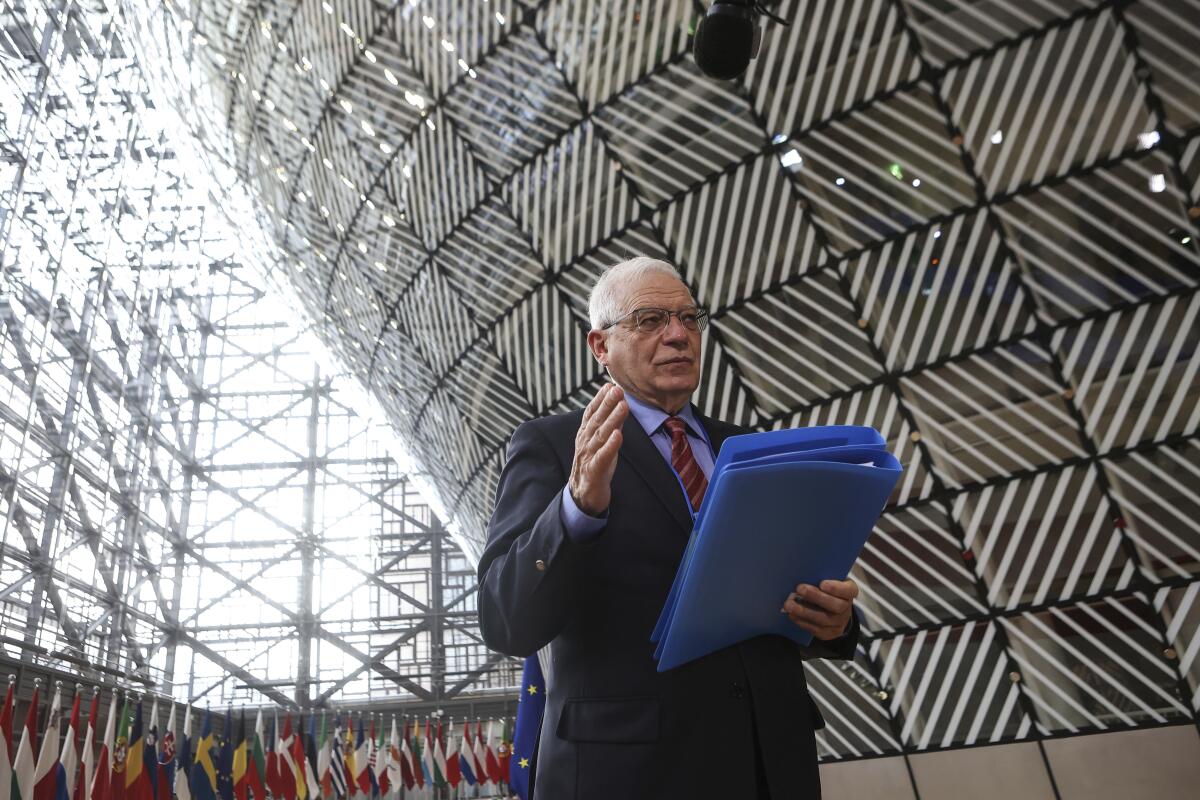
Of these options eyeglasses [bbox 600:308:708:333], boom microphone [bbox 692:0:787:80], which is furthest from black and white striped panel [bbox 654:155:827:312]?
eyeglasses [bbox 600:308:708:333]

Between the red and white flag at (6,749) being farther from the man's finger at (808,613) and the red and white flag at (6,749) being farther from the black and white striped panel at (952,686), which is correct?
the man's finger at (808,613)

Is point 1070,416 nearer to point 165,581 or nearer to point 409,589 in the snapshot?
point 409,589

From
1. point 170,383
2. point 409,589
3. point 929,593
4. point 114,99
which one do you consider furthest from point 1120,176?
point 170,383

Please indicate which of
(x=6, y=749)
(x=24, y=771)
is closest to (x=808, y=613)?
(x=6, y=749)

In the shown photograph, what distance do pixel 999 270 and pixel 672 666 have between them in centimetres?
834

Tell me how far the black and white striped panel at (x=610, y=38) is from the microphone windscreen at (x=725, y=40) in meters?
3.75

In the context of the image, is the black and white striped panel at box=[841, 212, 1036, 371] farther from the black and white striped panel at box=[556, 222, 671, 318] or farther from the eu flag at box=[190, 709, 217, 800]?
the eu flag at box=[190, 709, 217, 800]

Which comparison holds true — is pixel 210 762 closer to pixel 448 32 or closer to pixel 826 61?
pixel 448 32

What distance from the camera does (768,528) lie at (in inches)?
62.1

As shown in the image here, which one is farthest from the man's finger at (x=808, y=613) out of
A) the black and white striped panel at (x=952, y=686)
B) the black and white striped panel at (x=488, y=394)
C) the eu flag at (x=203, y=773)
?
the eu flag at (x=203, y=773)

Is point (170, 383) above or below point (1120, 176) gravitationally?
above

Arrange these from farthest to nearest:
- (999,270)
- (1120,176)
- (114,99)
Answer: (114,99)
(999,270)
(1120,176)

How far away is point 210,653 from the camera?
3384cm

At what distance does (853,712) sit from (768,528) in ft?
31.2
